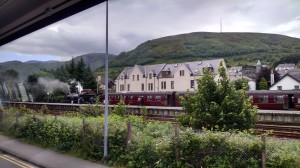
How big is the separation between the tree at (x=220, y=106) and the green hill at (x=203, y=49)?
214 centimetres

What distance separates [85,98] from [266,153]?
9.65m

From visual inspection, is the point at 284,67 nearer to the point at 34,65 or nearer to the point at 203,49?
the point at 203,49

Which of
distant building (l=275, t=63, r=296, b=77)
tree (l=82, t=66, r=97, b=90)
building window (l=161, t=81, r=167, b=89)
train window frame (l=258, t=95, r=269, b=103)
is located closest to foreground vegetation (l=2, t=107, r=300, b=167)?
tree (l=82, t=66, r=97, b=90)

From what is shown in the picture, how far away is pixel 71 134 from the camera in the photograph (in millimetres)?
9320

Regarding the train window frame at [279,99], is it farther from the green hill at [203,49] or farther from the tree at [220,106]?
the tree at [220,106]

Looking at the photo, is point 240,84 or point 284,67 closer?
point 240,84

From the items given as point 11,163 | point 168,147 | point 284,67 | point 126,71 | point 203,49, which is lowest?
point 11,163

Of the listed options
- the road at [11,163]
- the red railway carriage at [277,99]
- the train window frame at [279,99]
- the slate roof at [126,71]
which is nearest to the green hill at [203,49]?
the slate roof at [126,71]

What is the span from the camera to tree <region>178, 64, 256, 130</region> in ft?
26.8

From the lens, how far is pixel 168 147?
20.1 feet

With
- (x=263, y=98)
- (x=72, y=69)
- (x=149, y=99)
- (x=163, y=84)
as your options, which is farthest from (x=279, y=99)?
(x=72, y=69)

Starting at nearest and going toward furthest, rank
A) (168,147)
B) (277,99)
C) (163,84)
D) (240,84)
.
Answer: (168,147) < (240,84) < (163,84) < (277,99)

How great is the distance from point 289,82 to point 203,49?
12285mm

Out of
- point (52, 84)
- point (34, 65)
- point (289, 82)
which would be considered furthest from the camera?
point (289, 82)
